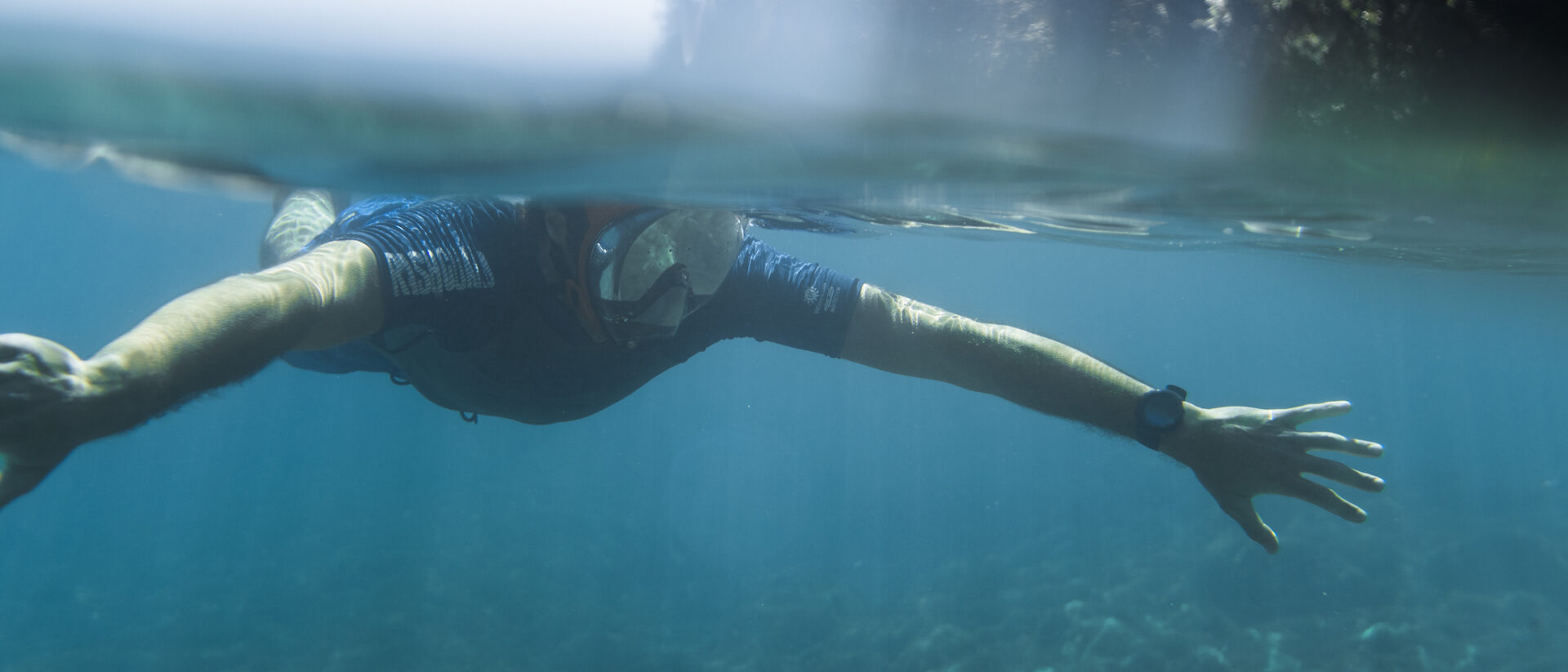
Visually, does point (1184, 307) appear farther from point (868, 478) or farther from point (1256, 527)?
point (1256, 527)

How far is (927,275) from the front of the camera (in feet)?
150

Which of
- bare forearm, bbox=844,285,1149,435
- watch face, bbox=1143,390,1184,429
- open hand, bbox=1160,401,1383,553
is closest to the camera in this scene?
open hand, bbox=1160,401,1383,553

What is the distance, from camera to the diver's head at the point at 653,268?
12.1ft

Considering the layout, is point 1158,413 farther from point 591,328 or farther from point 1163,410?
point 591,328

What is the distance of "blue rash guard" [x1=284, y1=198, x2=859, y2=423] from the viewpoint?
10.1 ft

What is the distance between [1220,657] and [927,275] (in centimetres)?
3653

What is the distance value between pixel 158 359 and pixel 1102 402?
3645 millimetres

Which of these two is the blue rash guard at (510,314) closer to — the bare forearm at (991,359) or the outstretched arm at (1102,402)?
the bare forearm at (991,359)

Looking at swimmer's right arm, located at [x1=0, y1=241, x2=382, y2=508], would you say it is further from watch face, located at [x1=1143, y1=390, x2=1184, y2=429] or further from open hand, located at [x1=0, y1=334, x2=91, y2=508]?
watch face, located at [x1=1143, y1=390, x2=1184, y2=429]

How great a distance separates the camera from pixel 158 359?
6.00 feet

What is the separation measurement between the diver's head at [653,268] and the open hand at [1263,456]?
248cm

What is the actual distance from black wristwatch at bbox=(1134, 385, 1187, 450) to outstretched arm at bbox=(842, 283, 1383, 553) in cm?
4

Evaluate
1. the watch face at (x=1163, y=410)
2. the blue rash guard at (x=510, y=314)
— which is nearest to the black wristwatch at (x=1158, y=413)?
the watch face at (x=1163, y=410)

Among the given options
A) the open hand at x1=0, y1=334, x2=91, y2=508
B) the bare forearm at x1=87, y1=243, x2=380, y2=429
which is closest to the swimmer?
the bare forearm at x1=87, y1=243, x2=380, y2=429
